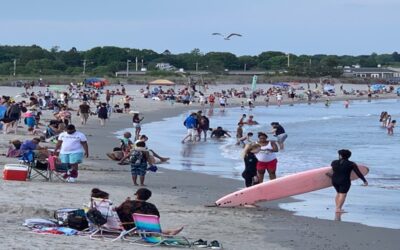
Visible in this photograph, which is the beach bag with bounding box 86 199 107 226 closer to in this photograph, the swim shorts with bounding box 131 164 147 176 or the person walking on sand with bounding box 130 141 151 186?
the person walking on sand with bounding box 130 141 151 186

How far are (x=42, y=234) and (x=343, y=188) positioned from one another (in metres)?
5.71

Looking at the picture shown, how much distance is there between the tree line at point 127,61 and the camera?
130 m

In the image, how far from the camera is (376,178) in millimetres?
21438

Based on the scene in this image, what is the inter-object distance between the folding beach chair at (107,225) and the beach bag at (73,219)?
13cm

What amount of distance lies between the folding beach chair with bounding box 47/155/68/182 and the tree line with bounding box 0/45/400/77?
4135 inches

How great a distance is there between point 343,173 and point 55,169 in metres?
5.35

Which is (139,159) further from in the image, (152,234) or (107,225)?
(152,234)

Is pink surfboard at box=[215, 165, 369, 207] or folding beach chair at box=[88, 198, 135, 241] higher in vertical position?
folding beach chair at box=[88, 198, 135, 241]

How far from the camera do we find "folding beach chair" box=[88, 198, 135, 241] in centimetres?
1048

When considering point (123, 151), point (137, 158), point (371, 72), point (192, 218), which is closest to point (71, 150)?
point (137, 158)

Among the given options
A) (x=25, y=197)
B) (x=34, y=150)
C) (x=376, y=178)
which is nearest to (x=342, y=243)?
(x=25, y=197)

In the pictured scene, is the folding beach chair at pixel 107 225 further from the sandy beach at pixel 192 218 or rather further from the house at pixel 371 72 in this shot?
the house at pixel 371 72

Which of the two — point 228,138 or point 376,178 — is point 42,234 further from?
point 228,138

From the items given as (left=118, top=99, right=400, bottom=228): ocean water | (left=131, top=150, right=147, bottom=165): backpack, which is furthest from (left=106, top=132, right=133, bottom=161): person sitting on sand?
(left=131, top=150, right=147, bottom=165): backpack
